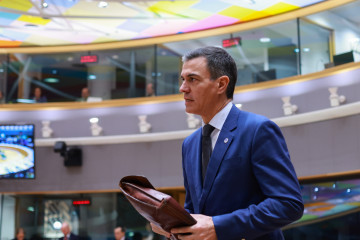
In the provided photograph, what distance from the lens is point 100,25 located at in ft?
36.7

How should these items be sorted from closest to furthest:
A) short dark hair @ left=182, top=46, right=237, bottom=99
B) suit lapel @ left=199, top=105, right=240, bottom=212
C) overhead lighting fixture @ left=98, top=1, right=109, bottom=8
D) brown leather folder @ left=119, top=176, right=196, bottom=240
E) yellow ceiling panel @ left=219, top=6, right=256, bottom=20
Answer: brown leather folder @ left=119, top=176, right=196, bottom=240
suit lapel @ left=199, top=105, right=240, bottom=212
short dark hair @ left=182, top=46, right=237, bottom=99
overhead lighting fixture @ left=98, top=1, right=109, bottom=8
yellow ceiling panel @ left=219, top=6, right=256, bottom=20

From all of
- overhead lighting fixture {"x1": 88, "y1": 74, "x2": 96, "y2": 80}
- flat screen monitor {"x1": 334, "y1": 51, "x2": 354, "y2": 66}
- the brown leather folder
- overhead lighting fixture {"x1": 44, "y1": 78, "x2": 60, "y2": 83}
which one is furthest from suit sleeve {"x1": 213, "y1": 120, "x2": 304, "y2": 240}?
overhead lighting fixture {"x1": 44, "y1": 78, "x2": 60, "y2": 83}

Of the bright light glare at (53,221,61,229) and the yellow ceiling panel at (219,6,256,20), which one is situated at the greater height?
the yellow ceiling panel at (219,6,256,20)

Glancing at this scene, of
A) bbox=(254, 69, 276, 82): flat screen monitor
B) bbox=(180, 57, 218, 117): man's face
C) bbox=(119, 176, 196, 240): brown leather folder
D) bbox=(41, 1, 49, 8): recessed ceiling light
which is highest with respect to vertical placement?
bbox=(41, 1, 49, 8): recessed ceiling light

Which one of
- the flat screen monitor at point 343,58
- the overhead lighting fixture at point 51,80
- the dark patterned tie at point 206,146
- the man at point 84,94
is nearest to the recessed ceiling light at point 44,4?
the overhead lighting fixture at point 51,80

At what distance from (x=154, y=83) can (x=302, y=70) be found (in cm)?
301

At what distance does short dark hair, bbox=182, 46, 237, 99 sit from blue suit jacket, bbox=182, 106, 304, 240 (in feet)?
0.44

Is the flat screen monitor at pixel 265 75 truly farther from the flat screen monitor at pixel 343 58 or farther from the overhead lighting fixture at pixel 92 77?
the overhead lighting fixture at pixel 92 77

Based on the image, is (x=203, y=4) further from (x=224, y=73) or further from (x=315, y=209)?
(x=224, y=73)

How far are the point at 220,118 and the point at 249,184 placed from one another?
0.23m

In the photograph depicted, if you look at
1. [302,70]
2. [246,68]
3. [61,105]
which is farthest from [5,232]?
[302,70]

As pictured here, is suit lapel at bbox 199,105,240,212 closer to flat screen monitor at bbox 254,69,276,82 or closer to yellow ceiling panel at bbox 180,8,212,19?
flat screen monitor at bbox 254,69,276,82

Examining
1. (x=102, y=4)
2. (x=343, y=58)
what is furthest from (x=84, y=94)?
(x=343, y=58)

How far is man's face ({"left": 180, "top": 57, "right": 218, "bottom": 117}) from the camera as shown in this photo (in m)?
1.69
